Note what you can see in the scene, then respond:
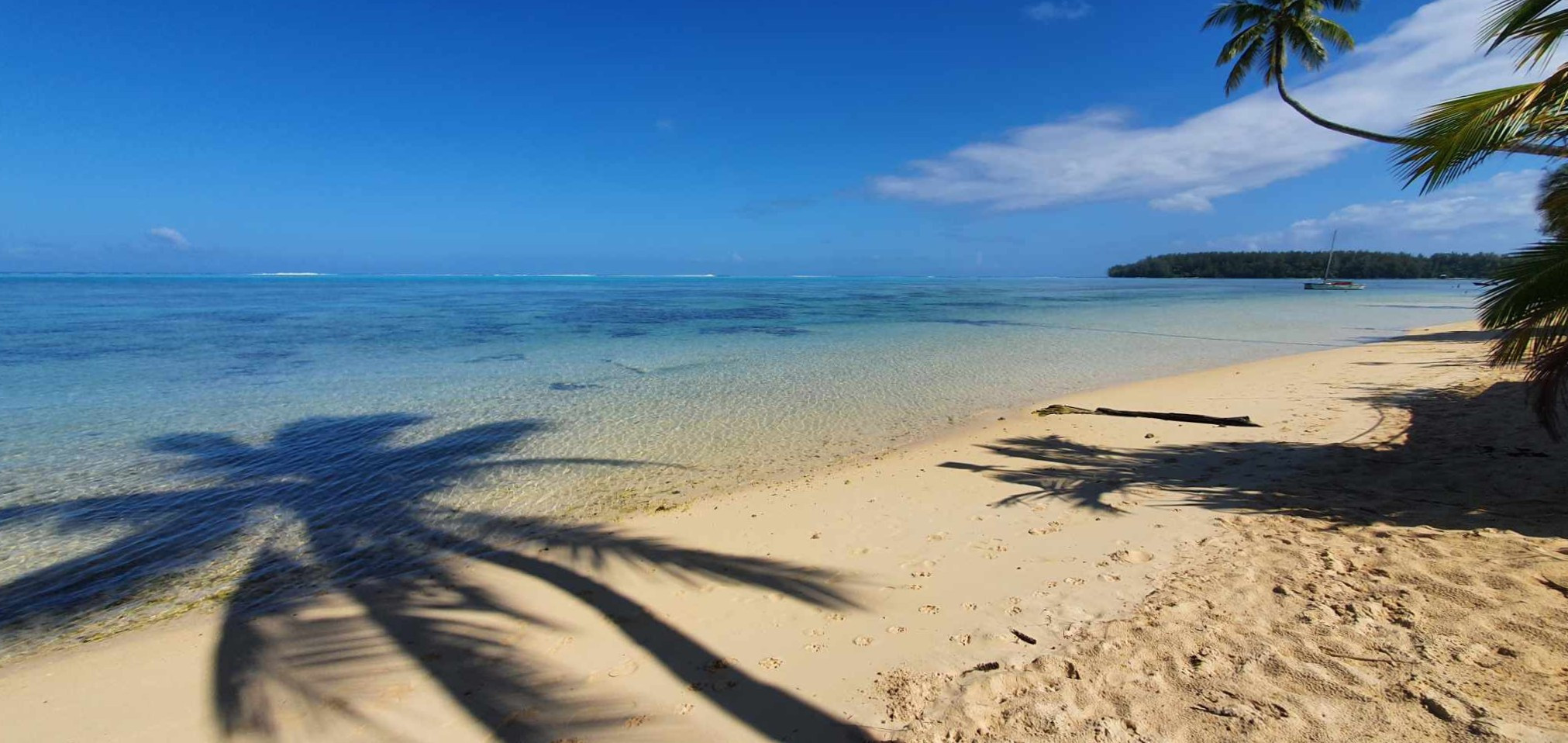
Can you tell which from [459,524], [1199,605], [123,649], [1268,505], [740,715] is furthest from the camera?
[459,524]

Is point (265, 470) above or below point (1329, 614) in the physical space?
below

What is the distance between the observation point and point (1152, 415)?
920cm

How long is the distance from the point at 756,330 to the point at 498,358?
1164 centimetres

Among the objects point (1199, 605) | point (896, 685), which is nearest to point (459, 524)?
point (896, 685)

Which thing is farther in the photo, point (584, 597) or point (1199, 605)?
point (584, 597)

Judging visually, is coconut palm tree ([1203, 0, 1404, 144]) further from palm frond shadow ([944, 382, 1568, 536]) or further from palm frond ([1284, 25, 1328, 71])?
palm frond shadow ([944, 382, 1568, 536])

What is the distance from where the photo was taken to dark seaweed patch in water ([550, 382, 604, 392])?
13.1 m

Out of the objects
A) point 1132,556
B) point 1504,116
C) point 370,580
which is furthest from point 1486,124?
point 370,580

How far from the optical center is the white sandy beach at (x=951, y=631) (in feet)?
9.34

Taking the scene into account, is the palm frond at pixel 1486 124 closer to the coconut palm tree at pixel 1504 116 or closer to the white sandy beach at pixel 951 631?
the coconut palm tree at pixel 1504 116

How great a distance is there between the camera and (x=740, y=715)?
120 inches

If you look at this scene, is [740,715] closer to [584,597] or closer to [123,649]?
[584,597]

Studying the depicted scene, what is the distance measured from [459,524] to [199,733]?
3043 millimetres

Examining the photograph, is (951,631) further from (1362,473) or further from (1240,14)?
(1240,14)
